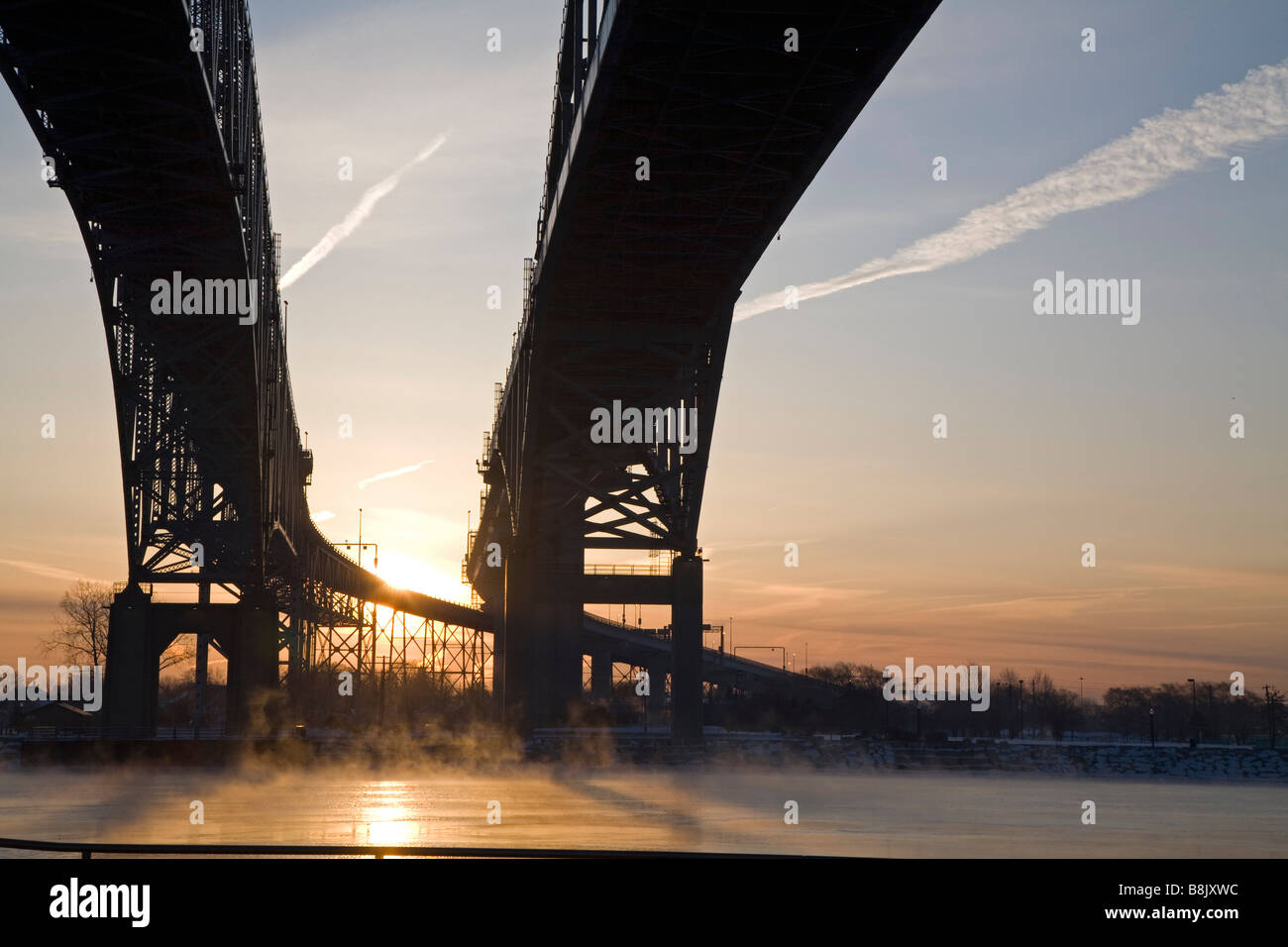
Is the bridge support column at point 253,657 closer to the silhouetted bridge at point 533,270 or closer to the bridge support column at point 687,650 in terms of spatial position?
the silhouetted bridge at point 533,270

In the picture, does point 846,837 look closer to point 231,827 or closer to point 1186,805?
point 231,827

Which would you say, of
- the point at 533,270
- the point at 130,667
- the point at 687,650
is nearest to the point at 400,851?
the point at 533,270

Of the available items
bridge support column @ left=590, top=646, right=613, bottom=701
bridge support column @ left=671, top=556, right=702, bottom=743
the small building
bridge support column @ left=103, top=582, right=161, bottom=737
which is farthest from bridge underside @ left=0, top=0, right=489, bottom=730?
bridge support column @ left=590, top=646, right=613, bottom=701

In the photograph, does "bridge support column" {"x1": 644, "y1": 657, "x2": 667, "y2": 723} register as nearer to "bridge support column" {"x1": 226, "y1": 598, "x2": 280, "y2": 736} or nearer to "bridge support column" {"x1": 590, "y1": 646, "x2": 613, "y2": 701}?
"bridge support column" {"x1": 590, "y1": 646, "x2": 613, "y2": 701}

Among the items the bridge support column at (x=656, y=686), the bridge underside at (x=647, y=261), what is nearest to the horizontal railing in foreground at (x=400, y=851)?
the bridge underside at (x=647, y=261)
